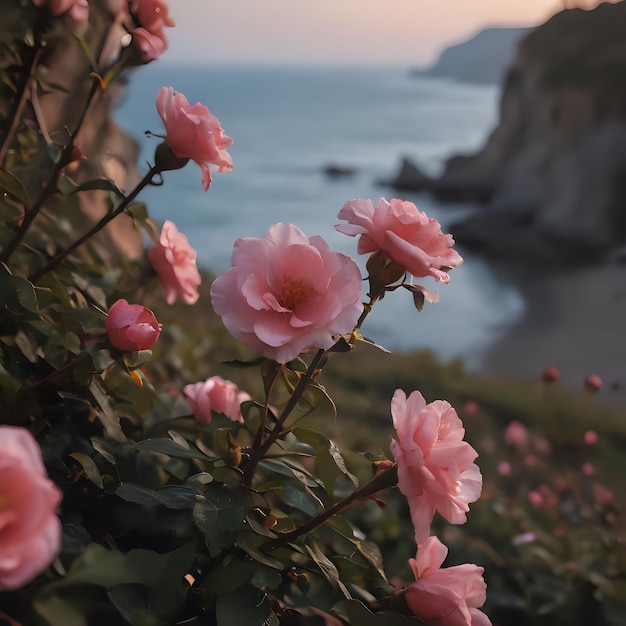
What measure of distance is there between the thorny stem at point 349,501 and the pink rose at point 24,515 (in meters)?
0.19

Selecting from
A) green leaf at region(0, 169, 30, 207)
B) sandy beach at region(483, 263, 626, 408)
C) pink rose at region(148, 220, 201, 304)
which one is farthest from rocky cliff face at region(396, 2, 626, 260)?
green leaf at region(0, 169, 30, 207)

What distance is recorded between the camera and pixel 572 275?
2.47 meters

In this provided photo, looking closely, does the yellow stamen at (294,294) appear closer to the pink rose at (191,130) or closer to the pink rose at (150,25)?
the pink rose at (191,130)

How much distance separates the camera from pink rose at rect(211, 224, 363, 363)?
0.35 meters

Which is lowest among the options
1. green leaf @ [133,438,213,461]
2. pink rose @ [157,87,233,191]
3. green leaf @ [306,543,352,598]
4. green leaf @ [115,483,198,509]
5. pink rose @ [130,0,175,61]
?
green leaf @ [306,543,352,598]

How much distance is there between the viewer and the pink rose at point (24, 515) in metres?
0.21

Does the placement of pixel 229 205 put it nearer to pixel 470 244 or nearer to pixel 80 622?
pixel 470 244

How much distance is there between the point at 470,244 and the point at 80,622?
2.58 m

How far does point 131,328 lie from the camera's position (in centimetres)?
40

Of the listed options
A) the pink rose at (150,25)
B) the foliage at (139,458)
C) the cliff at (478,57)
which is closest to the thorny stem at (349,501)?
the foliage at (139,458)

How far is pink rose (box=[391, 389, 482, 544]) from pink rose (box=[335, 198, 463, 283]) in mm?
73

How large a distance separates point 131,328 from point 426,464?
18 cm

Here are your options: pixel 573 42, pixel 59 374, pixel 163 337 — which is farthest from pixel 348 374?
pixel 573 42

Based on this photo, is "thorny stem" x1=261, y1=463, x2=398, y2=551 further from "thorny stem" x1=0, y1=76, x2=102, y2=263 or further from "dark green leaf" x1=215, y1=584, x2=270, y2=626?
"thorny stem" x1=0, y1=76, x2=102, y2=263
